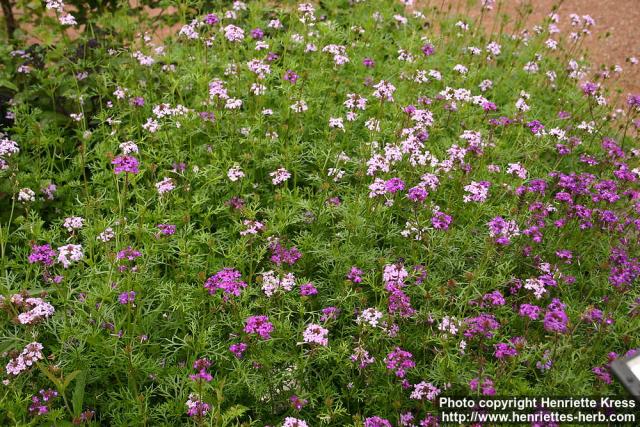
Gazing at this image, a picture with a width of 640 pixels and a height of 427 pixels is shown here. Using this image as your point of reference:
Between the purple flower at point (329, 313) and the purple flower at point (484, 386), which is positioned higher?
the purple flower at point (329, 313)

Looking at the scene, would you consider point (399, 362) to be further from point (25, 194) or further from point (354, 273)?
point (25, 194)

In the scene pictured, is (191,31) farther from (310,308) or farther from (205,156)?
(310,308)

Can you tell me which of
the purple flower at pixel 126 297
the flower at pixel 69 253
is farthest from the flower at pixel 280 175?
the flower at pixel 69 253

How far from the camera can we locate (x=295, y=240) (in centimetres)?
425

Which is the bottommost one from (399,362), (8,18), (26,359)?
(399,362)

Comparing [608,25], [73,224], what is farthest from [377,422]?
[608,25]

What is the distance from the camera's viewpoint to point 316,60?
18.9 feet

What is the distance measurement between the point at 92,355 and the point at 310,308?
1.36 meters

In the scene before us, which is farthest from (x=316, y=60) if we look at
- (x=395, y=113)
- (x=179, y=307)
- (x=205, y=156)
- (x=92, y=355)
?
(x=92, y=355)

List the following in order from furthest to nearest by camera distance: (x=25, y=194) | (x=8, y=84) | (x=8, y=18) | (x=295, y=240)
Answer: (x=8, y=18) → (x=8, y=84) → (x=295, y=240) → (x=25, y=194)

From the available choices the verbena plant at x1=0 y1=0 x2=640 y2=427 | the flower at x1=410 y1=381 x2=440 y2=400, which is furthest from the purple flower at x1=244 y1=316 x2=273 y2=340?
the flower at x1=410 y1=381 x2=440 y2=400

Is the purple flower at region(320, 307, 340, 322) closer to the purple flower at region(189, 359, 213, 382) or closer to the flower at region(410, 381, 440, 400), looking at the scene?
the flower at region(410, 381, 440, 400)

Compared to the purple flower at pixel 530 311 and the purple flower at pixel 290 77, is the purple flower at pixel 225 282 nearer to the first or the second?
the purple flower at pixel 530 311

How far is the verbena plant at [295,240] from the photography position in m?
3.44
